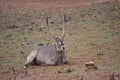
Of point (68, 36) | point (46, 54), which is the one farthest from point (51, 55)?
point (68, 36)

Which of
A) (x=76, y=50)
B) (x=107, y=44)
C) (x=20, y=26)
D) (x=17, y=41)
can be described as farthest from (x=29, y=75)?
(x=20, y=26)

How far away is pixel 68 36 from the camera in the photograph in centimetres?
2223

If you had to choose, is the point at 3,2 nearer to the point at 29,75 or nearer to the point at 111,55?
the point at 111,55

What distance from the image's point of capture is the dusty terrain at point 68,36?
1341 centimetres

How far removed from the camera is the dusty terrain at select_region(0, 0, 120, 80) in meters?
13.4

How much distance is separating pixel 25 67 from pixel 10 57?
244 centimetres

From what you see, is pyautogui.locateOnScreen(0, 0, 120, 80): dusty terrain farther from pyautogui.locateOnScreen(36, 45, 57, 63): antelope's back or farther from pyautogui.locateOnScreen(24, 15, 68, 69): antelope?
pyautogui.locateOnScreen(36, 45, 57, 63): antelope's back

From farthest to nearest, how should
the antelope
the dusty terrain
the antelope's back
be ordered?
the antelope's back, the antelope, the dusty terrain

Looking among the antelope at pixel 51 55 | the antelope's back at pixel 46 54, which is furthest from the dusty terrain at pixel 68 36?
the antelope's back at pixel 46 54

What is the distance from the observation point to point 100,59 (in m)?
15.6

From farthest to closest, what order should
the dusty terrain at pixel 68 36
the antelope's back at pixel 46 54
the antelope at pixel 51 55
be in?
the antelope's back at pixel 46 54
the antelope at pixel 51 55
the dusty terrain at pixel 68 36

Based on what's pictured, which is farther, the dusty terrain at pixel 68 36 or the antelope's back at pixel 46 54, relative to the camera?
the antelope's back at pixel 46 54

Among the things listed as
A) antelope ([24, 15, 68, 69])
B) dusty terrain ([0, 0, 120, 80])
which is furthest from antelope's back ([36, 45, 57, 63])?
dusty terrain ([0, 0, 120, 80])

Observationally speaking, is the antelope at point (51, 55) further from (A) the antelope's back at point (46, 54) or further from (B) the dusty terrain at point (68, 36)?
(B) the dusty terrain at point (68, 36)
